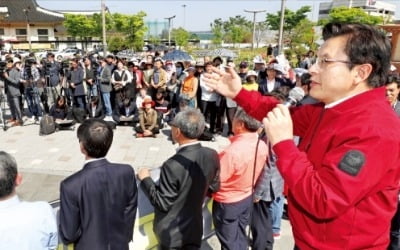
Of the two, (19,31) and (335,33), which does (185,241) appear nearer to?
(335,33)

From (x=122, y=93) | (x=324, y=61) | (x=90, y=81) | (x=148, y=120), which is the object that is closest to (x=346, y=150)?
(x=324, y=61)

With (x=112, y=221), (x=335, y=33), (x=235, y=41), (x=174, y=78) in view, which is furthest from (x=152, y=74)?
(x=235, y=41)

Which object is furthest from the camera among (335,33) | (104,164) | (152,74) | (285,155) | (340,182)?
(152,74)

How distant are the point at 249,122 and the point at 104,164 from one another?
1.19m

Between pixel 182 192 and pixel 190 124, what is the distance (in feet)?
1.50

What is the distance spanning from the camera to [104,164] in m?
2.03

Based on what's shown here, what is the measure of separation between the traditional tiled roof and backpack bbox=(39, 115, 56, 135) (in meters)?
43.9

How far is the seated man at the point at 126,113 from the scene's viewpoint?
8.68 meters

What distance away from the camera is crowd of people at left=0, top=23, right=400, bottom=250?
3.83ft

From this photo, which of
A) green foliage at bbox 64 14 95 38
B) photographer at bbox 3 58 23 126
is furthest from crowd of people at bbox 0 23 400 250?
green foliage at bbox 64 14 95 38

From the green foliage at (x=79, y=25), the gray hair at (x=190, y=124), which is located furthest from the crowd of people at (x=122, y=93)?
the green foliage at (x=79, y=25)

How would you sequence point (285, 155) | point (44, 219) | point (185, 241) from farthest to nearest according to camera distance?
1. point (185, 241)
2. point (44, 219)
3. point (285, 155)

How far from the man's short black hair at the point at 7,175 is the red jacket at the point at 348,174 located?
1.35 metres

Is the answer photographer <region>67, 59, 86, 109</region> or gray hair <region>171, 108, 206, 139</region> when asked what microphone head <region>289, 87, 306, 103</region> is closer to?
gray hair <region>171, 108, 206, 139</region>
